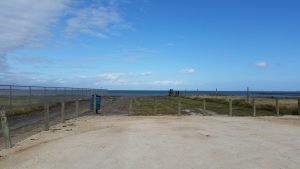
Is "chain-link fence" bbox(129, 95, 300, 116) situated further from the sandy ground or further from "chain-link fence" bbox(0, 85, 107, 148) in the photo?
A: the sandy ground

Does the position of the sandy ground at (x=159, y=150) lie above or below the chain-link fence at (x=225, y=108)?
below

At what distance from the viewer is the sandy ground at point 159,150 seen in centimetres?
1077

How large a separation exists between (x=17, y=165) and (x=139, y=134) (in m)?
5.48

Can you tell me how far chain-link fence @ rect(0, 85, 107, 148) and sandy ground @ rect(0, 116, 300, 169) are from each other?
149 centimetres

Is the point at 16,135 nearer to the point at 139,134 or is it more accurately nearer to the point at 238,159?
the point at 139,134

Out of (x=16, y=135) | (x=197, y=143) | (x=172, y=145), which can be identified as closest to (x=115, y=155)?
(x=172, y=145)

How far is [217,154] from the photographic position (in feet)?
38.8

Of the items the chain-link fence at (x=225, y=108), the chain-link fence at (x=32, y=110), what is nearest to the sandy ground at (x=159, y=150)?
the chain-link fence at (x=32, y=110)

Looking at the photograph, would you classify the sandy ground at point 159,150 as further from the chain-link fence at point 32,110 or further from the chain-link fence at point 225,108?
the chain-link fence at point 225,108

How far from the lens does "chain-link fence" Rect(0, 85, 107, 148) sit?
18267 mm

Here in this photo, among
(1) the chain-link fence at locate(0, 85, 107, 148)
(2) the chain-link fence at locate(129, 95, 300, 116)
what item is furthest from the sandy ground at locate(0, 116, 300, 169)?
(2) the chain-link fence at locate(129, 95, 300, 116)

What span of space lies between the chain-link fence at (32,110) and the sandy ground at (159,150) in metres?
1.49

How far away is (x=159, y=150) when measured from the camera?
1240 cm

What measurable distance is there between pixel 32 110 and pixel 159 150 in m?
20.9
